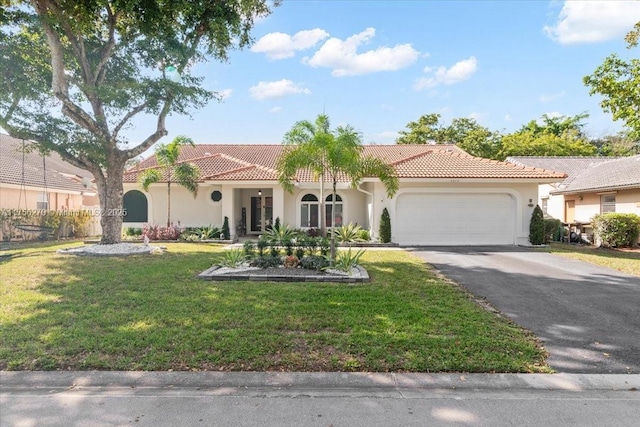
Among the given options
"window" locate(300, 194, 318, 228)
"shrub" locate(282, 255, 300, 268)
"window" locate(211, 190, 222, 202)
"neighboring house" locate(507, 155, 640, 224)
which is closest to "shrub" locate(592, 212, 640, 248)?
"neighboring house" locate(507, 155, 640, 224)

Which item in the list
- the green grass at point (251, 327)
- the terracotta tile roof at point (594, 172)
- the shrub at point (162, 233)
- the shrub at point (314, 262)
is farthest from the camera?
the shrub at point (162, 233)

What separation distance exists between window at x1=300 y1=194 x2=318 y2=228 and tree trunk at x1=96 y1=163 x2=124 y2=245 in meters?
9.03

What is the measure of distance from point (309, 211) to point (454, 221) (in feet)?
24.7

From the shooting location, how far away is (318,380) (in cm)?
396

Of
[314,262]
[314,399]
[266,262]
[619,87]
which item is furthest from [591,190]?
[314,399]

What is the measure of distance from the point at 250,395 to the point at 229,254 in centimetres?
682

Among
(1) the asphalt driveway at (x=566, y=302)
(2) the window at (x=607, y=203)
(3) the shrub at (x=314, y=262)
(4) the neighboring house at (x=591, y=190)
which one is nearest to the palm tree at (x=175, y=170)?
(3) the shrub at (x=314, y=262)

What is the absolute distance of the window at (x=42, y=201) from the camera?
896 inches

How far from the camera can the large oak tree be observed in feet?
39.8

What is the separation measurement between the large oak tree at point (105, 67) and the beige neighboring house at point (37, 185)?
5.35 m

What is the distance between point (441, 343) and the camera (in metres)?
4.82

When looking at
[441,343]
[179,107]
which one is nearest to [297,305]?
[441,343]

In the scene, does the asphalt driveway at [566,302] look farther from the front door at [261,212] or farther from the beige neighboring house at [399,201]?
the front door at [261,212]

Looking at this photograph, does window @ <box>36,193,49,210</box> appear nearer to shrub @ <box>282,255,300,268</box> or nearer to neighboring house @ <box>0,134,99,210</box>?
neighboring house @ <box>0,134,99,210</box>
